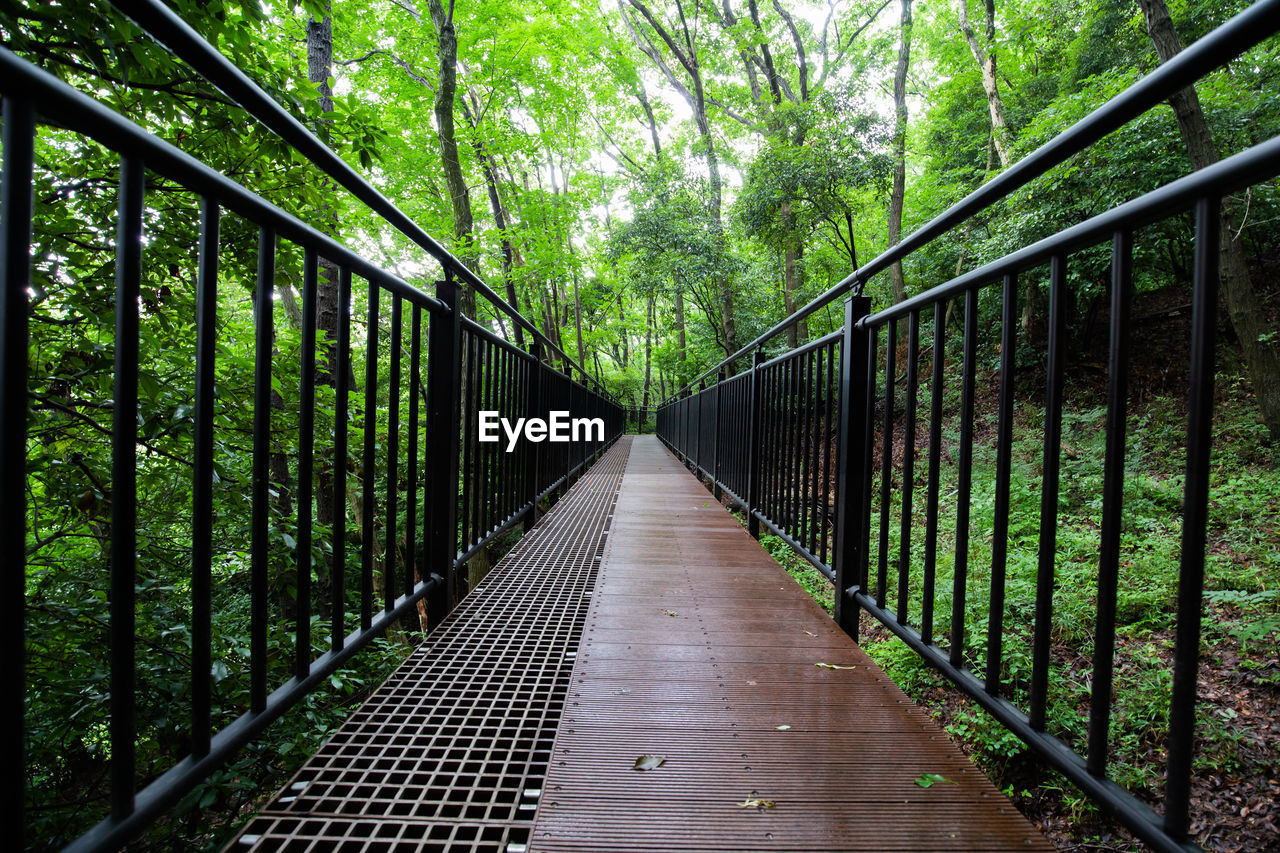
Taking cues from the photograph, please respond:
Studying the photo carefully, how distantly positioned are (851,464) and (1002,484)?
28.9 inches

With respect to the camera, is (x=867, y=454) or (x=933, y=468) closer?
(x=933, y=468)

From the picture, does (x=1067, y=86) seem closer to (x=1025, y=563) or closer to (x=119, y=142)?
(x=1025, y=563)

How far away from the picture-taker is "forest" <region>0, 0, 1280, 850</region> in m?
1.72

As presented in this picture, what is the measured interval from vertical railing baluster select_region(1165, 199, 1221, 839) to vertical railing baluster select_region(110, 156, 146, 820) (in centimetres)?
132

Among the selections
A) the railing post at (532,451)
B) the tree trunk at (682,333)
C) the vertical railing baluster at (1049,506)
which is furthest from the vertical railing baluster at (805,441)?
the tree trunk at (682,333)

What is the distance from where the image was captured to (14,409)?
0.57 metres

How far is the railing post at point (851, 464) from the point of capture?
1799 mm

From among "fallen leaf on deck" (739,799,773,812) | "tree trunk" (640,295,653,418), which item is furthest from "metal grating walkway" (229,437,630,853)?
"tree trunk" (640,295,653,418)

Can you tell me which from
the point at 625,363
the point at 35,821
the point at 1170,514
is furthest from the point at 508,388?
the point at 625,363

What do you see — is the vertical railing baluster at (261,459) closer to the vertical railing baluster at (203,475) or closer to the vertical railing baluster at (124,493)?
the vertical railing baluster at (203,475)

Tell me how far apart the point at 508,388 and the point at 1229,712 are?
3.15 metres

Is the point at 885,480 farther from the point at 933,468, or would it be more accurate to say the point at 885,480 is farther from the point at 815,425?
the point at 815,425

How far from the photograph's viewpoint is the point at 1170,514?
12.7 feet

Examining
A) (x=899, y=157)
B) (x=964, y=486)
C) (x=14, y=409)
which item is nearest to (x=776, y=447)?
(x=964, y=486)
